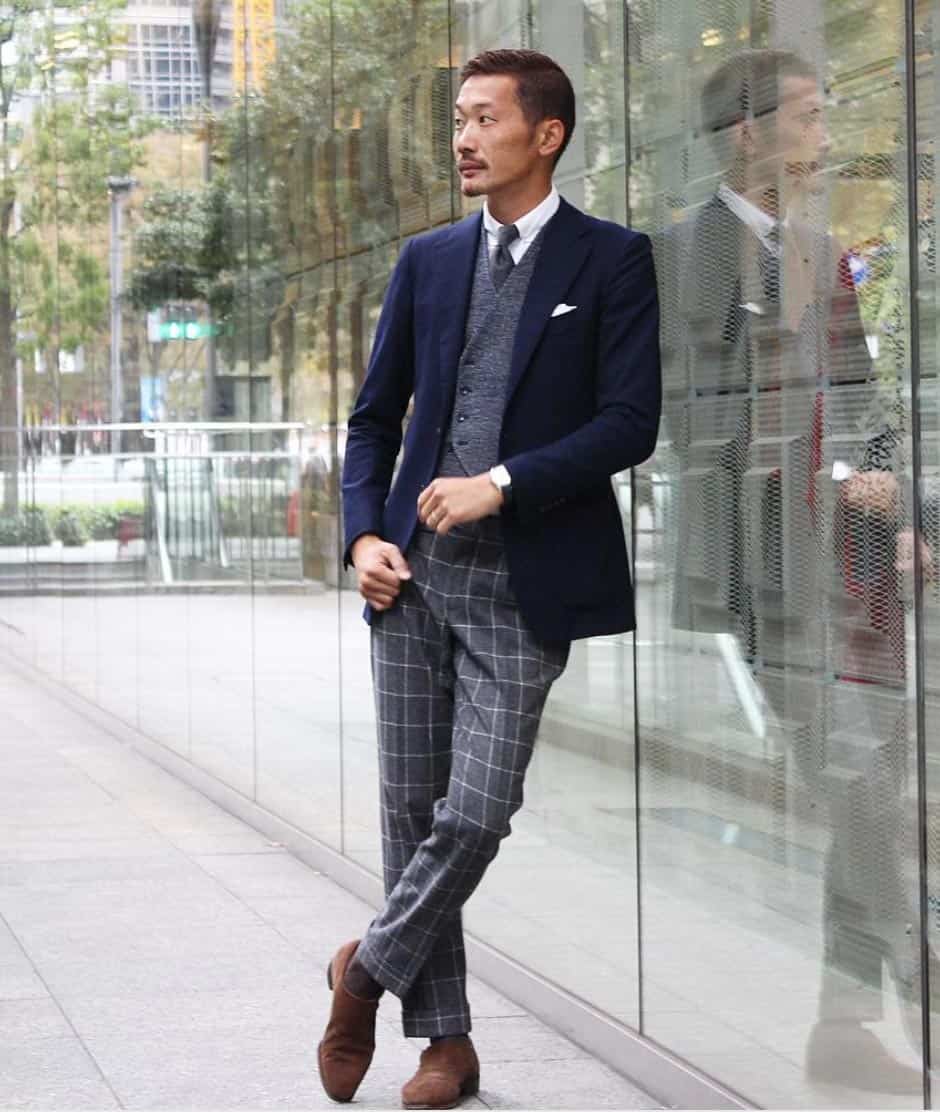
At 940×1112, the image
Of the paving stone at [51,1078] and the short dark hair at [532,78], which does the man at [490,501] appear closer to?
the short dark hair at [532,78]

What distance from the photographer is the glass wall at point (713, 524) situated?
3.78 m

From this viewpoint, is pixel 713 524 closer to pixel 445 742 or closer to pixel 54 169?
pixel 445 742

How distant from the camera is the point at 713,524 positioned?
444 centimetres

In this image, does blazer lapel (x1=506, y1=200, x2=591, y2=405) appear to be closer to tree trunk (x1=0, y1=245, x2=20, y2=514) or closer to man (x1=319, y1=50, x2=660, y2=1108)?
man (x1=319, y1=50, x2=660, y2=1108)

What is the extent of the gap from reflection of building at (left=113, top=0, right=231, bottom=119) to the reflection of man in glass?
4.99 meters

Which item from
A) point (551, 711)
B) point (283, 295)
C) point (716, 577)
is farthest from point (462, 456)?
point (283, 295)

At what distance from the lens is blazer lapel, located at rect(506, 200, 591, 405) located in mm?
4160

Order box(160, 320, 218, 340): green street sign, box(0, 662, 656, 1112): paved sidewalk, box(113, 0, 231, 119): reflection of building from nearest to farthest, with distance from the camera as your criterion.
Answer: box(0, 662, 656, 1112): paved sidewalk < box(113, 0, 231, 119): reflection of building < box(160, 320, 218, 340): green street sign

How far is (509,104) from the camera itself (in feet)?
13.8

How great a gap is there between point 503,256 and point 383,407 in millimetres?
390

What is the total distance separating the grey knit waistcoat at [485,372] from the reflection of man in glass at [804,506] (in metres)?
0.41

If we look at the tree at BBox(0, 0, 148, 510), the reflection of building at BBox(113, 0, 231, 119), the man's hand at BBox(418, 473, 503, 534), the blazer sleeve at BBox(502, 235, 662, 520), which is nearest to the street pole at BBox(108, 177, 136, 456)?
the tree at BBox(0, 0, 148, 510)

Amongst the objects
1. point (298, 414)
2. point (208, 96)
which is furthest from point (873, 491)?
point (208, 96)

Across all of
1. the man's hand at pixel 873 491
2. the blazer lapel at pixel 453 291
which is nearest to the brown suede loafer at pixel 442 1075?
the blazer lapel at pixel 453 291
